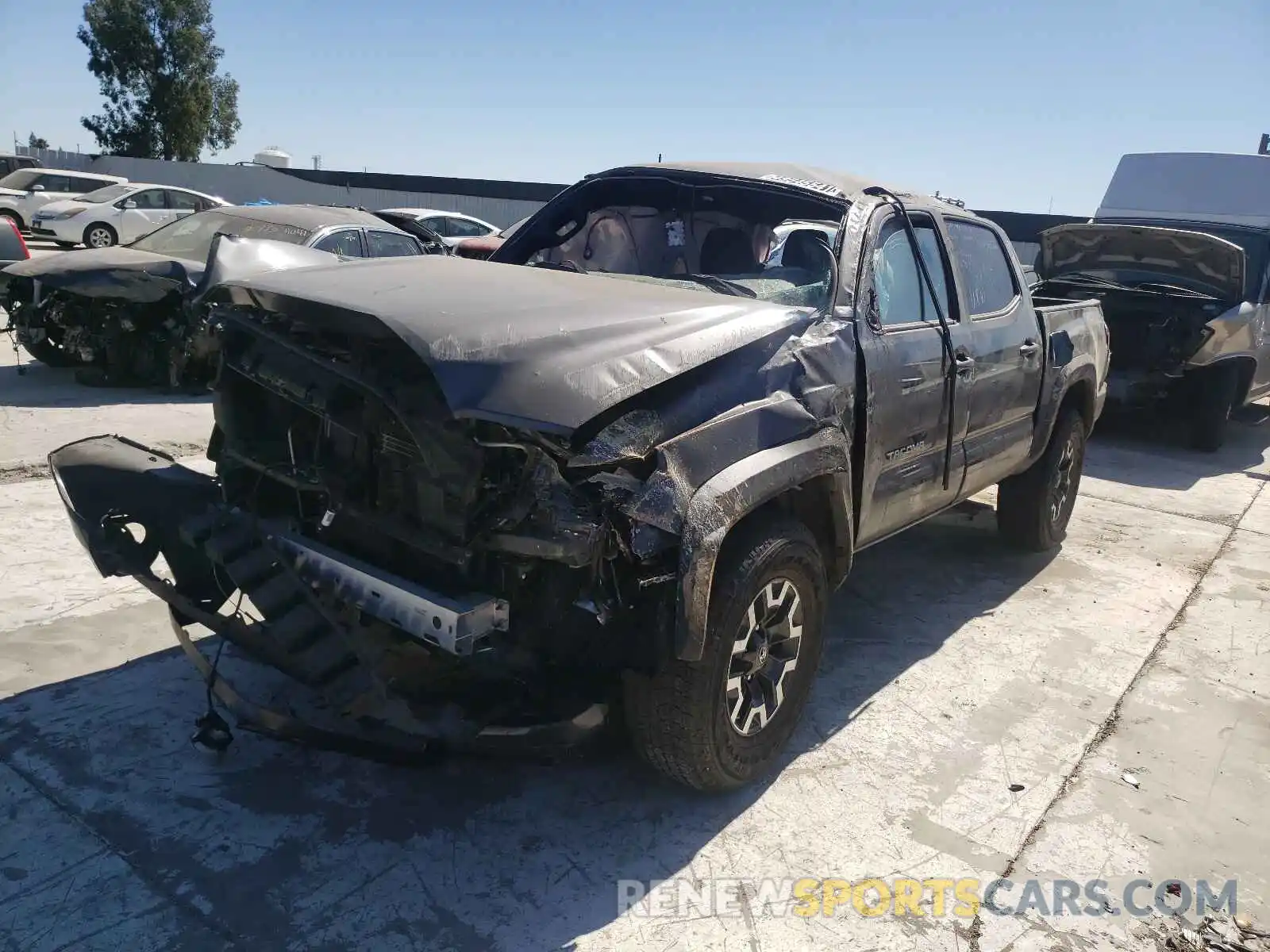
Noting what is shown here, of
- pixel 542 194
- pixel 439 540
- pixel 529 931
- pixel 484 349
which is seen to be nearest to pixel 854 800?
pixel 529 931

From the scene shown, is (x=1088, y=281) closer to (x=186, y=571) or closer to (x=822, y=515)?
(x=822, y=515)

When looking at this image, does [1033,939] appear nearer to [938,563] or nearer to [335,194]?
[938,563]

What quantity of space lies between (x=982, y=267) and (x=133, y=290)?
6.42 meters

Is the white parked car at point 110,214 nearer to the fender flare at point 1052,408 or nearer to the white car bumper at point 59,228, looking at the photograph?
the white car bumper at point 59,228

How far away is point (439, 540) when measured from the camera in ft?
8.77

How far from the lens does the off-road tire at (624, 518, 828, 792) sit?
9.23 ft

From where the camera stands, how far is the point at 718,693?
9.46 feet

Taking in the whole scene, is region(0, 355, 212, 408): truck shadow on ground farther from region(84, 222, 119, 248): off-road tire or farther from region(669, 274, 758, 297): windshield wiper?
region(84, 222, 119, 248): off-road tire

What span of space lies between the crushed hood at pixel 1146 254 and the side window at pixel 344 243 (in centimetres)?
674

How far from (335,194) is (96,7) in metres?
19.7

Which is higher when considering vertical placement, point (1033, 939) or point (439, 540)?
point (439, 540)

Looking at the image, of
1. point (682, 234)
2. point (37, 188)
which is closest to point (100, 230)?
point (37, 188)

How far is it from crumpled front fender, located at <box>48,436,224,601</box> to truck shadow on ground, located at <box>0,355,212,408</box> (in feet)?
14.3

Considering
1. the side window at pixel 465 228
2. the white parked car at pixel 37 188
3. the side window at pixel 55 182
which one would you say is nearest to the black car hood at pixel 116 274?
the side window at pixel 465 228
